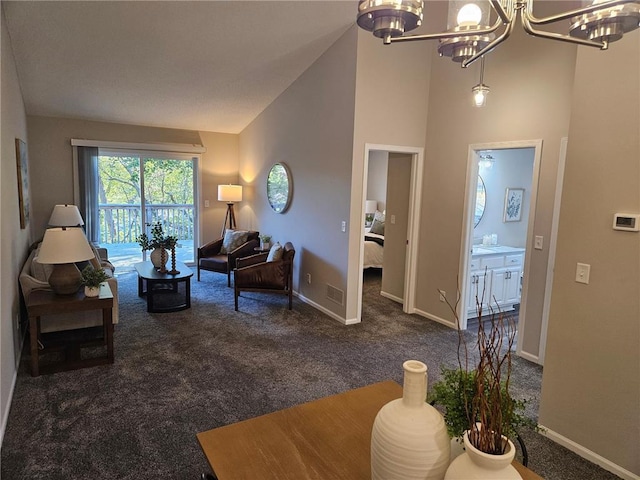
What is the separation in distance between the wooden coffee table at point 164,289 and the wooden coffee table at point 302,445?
3369mm

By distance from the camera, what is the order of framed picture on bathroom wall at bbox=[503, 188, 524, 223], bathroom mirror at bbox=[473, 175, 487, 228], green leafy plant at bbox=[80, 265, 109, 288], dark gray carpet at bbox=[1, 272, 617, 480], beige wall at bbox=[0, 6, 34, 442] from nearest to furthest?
dark gray carpet at bbox=[1, 272, 617, 480] → beige wall at bbox=[0, 6, 34, 442] → green leafy plant at bbox=[80, 265, 109, 288] → framed picture on bathroom wall at bbox=[503, 188, 524, 223] → bathroom mirror at bbox=[473, 175, 487, 228]

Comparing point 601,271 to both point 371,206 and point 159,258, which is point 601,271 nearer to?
point 159,258

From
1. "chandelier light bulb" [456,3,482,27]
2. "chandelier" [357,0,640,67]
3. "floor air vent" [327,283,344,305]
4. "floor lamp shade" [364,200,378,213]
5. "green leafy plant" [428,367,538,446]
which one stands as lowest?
"floor air vent" [327,283,344,305]

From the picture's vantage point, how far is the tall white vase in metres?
1.18

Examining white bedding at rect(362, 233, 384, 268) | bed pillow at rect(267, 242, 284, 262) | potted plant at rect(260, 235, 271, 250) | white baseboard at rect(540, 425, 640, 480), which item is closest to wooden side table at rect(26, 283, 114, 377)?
bed pillow at rect(267, 242, 284, 262)

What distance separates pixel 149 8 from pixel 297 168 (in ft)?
8.14

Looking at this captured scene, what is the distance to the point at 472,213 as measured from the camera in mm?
4332

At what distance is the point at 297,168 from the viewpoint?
5457 millimetres

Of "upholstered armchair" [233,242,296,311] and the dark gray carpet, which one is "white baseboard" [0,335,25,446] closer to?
the dark gray carpet

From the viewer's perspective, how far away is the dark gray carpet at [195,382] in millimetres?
2305

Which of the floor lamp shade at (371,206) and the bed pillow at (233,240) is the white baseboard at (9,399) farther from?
the floor lamp shade at (371,206)

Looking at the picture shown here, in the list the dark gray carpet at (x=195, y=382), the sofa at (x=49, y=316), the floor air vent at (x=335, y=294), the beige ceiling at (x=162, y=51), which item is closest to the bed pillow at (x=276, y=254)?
the dark gray carpet at (x=195, y=382)

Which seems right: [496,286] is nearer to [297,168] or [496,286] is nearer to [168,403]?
[297,168]

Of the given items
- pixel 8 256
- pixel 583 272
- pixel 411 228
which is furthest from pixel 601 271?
pixel 8 256
